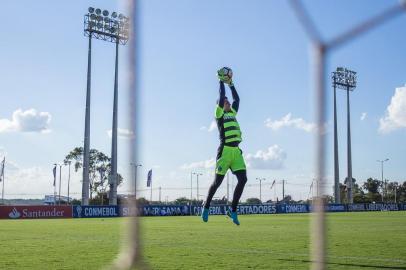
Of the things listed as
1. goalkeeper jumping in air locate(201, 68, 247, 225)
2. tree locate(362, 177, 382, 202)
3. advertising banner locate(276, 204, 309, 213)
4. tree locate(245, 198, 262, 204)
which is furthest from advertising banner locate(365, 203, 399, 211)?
goalkeeper jumping in air locate(201, 68, 247, 225)

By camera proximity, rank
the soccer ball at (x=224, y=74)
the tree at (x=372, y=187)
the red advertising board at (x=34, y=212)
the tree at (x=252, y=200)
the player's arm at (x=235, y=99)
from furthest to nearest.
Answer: the tree at (x=372, y=187) < the tree at (x=252, y=200) < the red advertising board at (x=34, y=212) < the player's arm at (x=235, y=99) < the soccer ball at (x=224, y=74)

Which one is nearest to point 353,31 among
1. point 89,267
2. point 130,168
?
point 130,168

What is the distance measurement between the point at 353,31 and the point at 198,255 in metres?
5.99

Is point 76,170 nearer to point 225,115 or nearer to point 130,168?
point 225,115

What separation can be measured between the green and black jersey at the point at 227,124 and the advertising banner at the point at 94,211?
32293 mm

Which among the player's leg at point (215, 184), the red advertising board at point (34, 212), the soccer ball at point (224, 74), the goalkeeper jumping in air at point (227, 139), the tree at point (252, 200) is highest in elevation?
the soccer ball at point (224, 74)

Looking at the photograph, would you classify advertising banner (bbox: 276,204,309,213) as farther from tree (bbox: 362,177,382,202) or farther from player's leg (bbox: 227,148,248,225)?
tree (bbox: 362,177,382,202)

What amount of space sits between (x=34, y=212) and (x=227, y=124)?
3311 cm

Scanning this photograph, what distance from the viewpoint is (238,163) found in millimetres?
7969

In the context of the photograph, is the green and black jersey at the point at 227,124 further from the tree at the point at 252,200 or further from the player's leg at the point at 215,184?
the tree at the point at 252,200

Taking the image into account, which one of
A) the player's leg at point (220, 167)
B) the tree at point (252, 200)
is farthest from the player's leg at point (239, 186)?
the tree at point (252, 200)

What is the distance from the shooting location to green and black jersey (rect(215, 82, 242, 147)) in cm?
779

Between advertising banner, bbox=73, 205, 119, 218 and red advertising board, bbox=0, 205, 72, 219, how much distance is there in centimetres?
53

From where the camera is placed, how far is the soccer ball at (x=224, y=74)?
25.4ft
